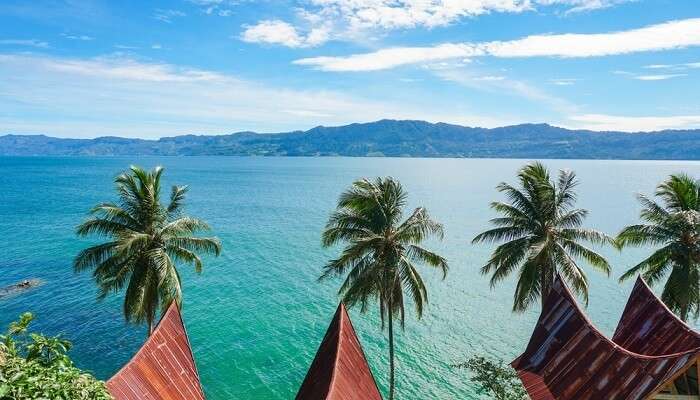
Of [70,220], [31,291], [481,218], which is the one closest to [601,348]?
[31,291]

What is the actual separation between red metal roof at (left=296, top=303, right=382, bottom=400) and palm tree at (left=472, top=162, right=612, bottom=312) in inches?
524

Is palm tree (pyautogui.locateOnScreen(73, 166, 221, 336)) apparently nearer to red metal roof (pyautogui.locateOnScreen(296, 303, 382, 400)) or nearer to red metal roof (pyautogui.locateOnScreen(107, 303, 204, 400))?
red metal roof (pyautogui.locateOnScreen(107, 303, 204, 400))

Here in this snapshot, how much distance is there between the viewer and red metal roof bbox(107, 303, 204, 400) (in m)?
17.4

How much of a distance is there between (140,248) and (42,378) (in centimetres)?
1862

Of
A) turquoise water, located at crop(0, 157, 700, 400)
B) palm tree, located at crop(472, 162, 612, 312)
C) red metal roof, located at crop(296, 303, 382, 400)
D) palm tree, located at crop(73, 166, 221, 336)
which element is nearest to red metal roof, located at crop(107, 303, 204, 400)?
red metal roof, located at crop(296, 303, 382, 400)

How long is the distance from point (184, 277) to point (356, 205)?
39679 mm

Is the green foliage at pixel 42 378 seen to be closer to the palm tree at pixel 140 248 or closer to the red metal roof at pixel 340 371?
the red metal roof at pixel 340 371

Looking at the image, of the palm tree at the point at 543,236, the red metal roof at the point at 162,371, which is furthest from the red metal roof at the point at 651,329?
the red metal roof at the point at 162,371

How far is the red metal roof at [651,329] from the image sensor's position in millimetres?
20172

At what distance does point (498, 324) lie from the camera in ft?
163

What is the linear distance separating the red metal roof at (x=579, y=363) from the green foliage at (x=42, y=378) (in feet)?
58.6

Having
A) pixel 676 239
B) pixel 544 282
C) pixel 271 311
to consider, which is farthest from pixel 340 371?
pixel 271 311

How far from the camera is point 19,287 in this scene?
5403 cm

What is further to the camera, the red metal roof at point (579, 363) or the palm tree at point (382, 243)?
the palm tree at point (382, 243)
